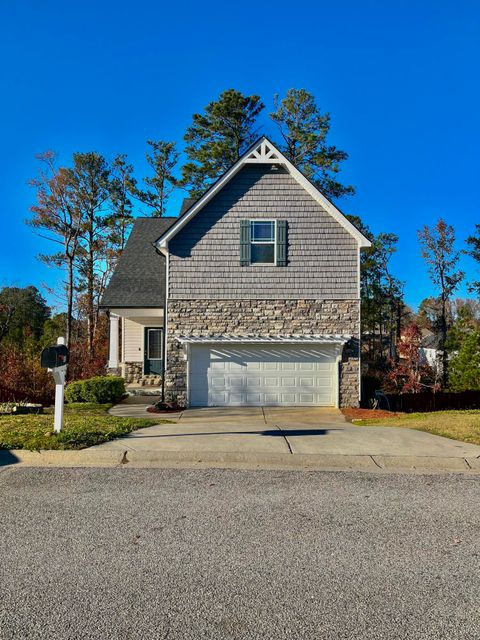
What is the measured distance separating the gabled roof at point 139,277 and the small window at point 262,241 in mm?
3545

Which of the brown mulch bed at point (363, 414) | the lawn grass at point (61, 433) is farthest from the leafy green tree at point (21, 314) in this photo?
the brown mulch bed at point (363, 414)

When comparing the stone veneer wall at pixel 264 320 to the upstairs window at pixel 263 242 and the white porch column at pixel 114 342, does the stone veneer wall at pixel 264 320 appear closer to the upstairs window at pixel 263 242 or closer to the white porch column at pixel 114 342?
the upstairs window at pixel 263 242

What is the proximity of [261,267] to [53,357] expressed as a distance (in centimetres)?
874

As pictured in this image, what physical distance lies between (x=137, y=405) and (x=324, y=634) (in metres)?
13.5


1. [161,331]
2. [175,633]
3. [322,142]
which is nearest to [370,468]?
[175,633]

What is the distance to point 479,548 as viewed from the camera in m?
4.31

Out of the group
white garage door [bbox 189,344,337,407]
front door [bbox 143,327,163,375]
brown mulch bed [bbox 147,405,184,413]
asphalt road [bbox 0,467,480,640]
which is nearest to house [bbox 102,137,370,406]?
white garage door [bbox 189,344,337,407]

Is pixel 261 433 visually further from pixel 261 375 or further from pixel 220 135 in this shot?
pixel 220 135

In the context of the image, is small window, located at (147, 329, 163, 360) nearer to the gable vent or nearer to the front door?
the front door

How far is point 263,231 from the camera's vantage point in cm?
1591

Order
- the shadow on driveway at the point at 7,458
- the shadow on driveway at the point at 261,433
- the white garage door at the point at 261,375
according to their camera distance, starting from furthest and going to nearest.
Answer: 1. the white garage door at the point at 261,375
2. the shadow on driveway at the point at 261,433
3. the shadow on driveway at the point at 7,458

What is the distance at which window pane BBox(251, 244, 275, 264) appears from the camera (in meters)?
15.8

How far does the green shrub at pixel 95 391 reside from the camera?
52.4 ft

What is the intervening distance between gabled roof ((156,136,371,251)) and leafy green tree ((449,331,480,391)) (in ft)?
18.9
